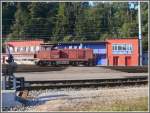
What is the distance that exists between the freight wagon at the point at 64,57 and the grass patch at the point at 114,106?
34.6 m

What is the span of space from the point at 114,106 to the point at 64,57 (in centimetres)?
3657

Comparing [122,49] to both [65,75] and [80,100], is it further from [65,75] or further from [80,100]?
[80,100]

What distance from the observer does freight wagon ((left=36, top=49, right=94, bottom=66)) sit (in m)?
47.8

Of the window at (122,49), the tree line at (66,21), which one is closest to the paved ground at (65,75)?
the window at (122,49)

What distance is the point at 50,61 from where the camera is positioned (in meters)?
47.9

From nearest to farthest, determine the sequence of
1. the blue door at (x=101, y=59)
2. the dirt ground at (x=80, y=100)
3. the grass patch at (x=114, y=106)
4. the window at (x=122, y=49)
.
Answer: the grass patch at (x=114, y=106), the dirt ground at (x=80, y=100), the window at (x=122, y=49), the blue door at (x=101, y=59)

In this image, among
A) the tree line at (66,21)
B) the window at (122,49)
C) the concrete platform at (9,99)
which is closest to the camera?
the concrete platform at (9,99)

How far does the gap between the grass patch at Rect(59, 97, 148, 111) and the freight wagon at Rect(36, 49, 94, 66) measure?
1362 inches

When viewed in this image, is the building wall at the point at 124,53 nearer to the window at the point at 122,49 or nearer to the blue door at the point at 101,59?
the window at the point at 122,49

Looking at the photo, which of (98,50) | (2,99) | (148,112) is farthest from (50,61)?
(148,112)

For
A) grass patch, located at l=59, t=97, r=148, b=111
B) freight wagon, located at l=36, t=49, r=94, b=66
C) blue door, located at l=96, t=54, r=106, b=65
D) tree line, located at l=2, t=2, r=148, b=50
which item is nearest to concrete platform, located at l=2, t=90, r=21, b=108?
grass patch, located at l=59, t=97, r=148, b=111

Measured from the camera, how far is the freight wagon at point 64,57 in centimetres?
4775

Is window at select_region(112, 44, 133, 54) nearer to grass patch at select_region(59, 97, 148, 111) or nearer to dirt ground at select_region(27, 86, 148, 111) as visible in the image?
dirt ground at select_region(27, 86, 148, 111)

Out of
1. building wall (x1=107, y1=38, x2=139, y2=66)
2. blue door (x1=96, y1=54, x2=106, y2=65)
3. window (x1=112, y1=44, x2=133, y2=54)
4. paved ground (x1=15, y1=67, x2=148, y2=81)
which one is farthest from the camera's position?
blue door (x1=96, y1=54, x2=106, y2=65)
